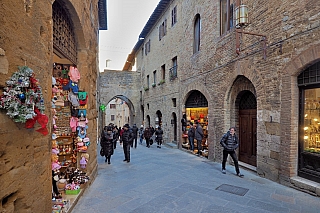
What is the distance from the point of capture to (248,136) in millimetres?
7926

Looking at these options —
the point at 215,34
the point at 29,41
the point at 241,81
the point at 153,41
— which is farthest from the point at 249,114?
the point at 153,41

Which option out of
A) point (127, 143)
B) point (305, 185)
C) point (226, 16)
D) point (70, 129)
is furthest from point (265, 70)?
point (127, 143)

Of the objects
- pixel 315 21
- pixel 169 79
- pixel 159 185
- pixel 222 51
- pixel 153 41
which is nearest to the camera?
pixel 315 21

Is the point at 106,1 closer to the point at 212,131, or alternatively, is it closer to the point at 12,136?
the point at 212,131

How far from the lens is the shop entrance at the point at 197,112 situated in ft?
35.5

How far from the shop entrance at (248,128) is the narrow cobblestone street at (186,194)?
2.66ft

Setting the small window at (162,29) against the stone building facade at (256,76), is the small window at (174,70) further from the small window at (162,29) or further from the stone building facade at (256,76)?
the small window at (162,29)

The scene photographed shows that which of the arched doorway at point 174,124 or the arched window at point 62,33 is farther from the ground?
the arched window at point 62,33

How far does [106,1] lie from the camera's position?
43.4ft

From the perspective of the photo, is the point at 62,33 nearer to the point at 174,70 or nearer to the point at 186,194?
the point at 186,194

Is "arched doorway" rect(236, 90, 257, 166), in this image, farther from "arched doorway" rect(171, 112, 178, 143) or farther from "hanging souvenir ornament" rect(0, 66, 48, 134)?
"hanging souvenir ornament" rect(0, 66, 48, 134)

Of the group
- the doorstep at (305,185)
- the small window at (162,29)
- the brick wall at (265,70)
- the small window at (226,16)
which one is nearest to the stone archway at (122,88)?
the small window at (162,29)

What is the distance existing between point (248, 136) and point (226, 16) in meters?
4.41

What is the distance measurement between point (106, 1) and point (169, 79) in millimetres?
5706
